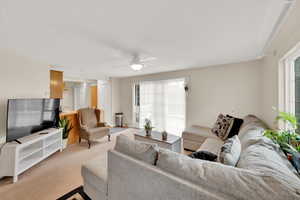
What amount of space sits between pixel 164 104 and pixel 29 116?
3619mm

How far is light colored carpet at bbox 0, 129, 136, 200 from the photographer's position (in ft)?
5.37

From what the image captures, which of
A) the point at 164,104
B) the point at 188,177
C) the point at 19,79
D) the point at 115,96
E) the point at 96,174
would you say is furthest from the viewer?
the point at 115,96

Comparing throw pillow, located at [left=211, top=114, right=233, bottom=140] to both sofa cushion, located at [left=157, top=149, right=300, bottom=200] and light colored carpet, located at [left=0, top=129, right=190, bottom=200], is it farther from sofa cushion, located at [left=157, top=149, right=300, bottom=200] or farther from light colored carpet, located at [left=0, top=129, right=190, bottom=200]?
light colored carpet, located at [left=0, top=129, right=190, bottom=200]

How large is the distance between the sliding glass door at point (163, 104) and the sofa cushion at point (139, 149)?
10.2ft

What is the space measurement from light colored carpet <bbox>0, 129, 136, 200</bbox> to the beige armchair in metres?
0.51

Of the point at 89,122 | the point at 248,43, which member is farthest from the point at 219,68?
the point at 89,122

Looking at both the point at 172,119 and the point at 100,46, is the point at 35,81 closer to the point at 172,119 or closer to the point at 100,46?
the point at 100,46

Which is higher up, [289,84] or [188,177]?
[289,84]

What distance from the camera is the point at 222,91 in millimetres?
3379

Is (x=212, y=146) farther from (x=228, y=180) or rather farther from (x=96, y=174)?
(x=96, y=174)

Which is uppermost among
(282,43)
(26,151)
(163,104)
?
(282,43)

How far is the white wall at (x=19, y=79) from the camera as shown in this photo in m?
2.24

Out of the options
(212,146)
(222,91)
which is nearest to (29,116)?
(212,146)

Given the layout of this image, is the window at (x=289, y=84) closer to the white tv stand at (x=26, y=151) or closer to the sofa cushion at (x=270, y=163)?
the sofa cushion at (x=270, y=163)
